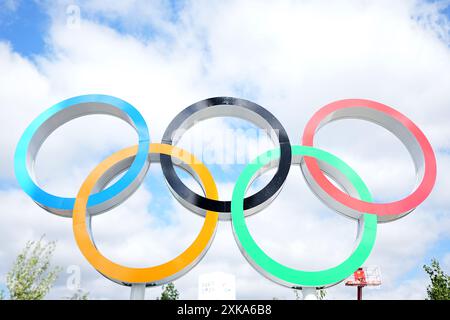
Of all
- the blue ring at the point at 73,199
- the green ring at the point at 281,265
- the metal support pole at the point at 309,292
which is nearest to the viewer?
the green ring at the point at 281,265

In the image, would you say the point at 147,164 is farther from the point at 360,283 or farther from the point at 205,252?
the point at 360,283

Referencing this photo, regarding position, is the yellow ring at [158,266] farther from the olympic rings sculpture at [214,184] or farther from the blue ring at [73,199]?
the blue ring at [73,199]

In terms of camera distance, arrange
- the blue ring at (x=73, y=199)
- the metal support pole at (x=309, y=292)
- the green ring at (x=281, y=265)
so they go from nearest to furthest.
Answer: the green ring at (x=281, y=265), the metal support pole at (x=309, y=292), the blue ring at (x=73, y=199)

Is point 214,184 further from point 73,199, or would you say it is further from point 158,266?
point 73,199

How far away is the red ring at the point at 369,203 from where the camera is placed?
33.1 ft

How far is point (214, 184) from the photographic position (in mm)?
10352

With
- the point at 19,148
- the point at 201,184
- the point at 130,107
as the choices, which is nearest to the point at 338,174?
the point at 201,184

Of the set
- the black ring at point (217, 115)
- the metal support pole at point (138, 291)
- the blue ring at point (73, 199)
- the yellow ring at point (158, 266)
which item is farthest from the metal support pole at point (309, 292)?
the blue ring at point (73, 199)

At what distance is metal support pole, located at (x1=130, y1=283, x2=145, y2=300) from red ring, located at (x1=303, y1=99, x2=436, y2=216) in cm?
495

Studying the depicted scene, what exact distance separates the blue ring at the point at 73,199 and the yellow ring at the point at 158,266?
254 mm

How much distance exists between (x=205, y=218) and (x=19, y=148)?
5.24 m

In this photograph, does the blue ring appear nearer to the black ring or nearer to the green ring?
the black ring

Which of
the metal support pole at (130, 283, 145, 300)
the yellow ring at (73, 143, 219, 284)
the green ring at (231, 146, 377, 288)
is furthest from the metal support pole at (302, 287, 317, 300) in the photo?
the metal support pole at (130, 283, 145, 300)

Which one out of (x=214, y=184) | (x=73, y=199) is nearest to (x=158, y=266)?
(x=214, y=184)
